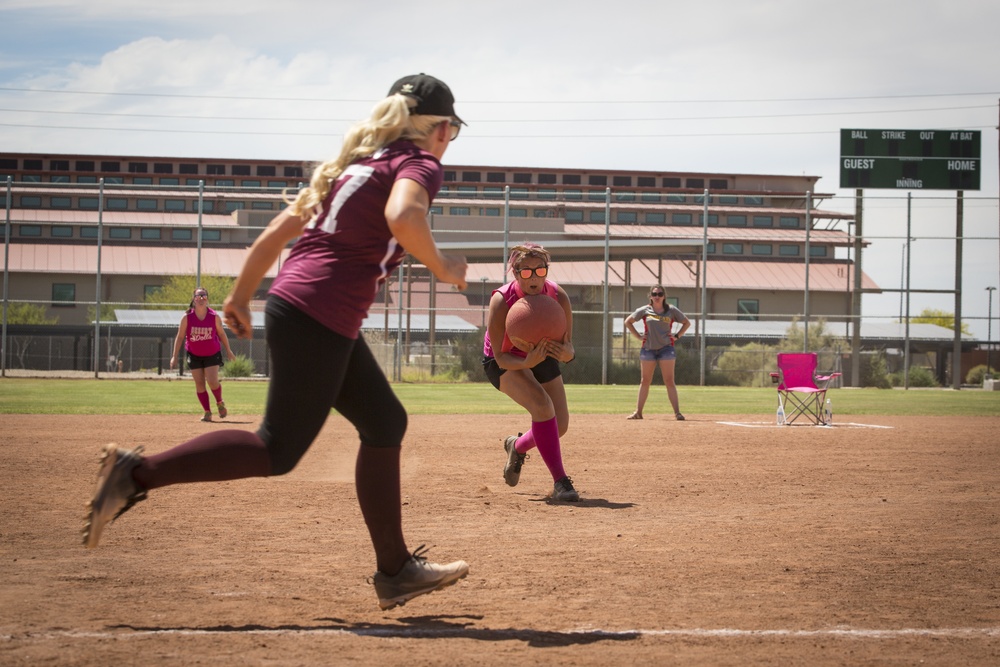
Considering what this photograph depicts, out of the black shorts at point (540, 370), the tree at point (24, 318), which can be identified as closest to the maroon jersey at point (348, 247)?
the black shorts at point (540, 370)

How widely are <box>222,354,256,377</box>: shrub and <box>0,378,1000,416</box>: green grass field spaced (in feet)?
→ 15.9

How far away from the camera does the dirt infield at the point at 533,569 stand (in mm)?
3953

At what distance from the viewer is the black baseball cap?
14.0 feet

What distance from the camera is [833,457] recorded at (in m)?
11.2

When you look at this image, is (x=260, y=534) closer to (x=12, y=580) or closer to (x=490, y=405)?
(x=12, y=580)

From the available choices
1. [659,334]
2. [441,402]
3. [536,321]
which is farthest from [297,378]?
[441,402]

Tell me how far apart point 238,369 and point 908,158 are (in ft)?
78.3

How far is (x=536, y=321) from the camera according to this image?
25.9 feet

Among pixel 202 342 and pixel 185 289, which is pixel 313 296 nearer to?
pixel 202 342

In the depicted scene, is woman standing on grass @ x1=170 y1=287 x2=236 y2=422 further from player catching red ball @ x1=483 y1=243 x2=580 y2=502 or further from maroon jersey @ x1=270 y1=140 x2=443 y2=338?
maroon jersey @ x1=270 y1=140 x2=443 y2=338

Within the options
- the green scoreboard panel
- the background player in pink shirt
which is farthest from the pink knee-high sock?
the green scoreboard panel

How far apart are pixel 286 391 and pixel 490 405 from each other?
57.4 feet

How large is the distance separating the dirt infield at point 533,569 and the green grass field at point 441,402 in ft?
27.6

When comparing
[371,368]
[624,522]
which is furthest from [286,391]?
[624,522]
